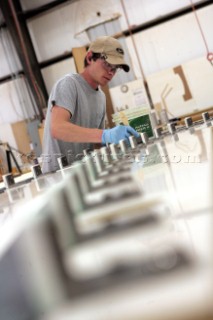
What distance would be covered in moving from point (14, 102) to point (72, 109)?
415 cm

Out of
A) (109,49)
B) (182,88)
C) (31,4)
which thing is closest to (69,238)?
(109,49)

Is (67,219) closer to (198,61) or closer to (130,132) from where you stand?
(130,132)

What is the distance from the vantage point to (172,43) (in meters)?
5.41

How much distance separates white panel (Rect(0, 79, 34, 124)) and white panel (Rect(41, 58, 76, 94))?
1.14ft

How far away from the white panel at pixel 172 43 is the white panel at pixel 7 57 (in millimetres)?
1702

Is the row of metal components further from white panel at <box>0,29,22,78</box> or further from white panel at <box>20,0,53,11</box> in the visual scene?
white panel at <box>20,0,53,11</box>

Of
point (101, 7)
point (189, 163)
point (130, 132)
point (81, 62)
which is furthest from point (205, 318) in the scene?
point (101, 7)

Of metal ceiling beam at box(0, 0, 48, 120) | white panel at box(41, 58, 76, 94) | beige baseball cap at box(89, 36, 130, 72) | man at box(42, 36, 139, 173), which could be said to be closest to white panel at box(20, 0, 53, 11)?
metal ceiling beam at box(0, 0, 48, 120)

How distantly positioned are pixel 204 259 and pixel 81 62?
15.4 feet

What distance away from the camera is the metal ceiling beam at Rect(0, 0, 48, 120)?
18.0ft

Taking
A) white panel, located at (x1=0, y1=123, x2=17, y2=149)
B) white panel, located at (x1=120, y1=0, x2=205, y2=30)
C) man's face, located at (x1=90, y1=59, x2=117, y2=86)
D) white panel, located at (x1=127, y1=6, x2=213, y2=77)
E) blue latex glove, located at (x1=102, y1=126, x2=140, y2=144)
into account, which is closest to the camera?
blue latex glove, located at (x1=102, y1=126, x2=140, y2=144)

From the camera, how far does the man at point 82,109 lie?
6.10 feet

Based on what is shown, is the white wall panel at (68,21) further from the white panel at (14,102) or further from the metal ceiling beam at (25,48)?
the white panel at (14,102)

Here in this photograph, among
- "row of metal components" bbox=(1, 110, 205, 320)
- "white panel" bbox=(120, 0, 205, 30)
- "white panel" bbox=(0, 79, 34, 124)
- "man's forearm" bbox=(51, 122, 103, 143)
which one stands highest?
→ "white panel" bbox=(120, 0, 205, 30)
